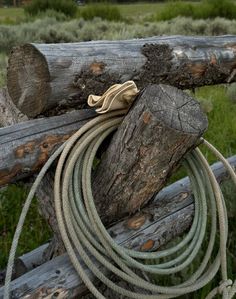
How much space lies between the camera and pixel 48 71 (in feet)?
7.30

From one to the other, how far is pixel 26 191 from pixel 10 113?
0.71m

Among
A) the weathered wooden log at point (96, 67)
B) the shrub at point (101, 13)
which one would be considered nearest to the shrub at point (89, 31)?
the shrub at point (101, 13)

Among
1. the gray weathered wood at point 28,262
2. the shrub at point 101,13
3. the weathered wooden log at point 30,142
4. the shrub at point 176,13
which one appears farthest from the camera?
the shrub at point 176,13

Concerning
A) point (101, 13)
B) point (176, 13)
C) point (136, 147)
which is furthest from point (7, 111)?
point (176, 13)

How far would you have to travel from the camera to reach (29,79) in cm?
229

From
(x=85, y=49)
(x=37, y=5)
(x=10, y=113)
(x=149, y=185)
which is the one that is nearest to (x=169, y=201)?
(x=149, y=185)

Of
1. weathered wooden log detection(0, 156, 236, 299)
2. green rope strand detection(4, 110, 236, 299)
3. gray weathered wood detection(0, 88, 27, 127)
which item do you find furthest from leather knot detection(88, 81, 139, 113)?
gray weathered wood detection(0, 88, 27, 127)

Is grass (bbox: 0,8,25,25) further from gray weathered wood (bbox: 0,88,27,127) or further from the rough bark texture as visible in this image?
the rough bark texture

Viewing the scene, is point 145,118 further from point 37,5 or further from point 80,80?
point 37,5

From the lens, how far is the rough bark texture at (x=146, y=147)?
6.65 ft

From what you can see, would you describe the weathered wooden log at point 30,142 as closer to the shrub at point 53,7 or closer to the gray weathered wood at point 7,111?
the gray weathered wood at point 7,111

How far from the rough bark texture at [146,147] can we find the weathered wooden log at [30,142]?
22 cm

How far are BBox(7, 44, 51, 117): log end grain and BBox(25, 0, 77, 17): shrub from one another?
14.4m

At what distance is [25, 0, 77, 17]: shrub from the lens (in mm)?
16562
